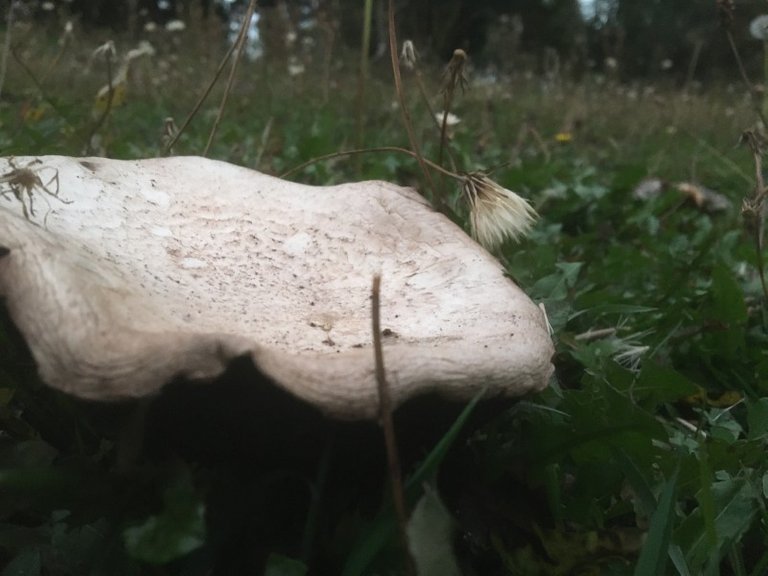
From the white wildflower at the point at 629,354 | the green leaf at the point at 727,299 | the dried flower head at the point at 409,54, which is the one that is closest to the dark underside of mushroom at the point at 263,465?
the white wildflower at the point at 629,354

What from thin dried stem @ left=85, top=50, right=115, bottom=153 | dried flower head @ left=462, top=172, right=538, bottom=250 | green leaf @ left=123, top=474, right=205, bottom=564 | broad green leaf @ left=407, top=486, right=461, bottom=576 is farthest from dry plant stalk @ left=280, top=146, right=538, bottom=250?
thin dried stem @ left=85, top=50, right=115, bottom=153

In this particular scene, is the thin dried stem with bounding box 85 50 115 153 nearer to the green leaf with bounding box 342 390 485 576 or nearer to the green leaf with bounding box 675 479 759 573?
the green leaf with bounding box 342 390 485 576

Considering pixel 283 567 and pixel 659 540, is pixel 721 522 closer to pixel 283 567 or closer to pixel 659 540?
pixel 659 540

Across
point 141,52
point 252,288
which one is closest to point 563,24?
point 141,52

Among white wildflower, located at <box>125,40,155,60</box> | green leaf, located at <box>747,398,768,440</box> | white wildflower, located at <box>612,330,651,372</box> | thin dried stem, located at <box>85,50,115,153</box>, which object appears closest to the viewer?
green leaf, located at <box>747,398,768,440</box>

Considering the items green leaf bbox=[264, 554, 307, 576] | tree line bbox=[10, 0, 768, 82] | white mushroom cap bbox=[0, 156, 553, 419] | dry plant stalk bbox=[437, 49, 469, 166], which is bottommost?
tree line bbox=[10, 0, 768, 82]

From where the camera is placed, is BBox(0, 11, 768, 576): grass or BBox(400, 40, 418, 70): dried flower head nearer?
BBox(0, 11, 768, 576): grass
